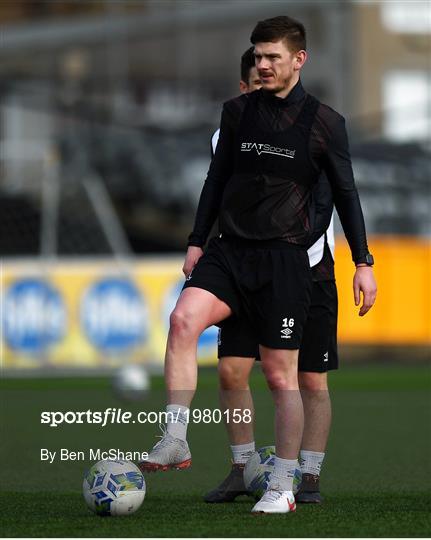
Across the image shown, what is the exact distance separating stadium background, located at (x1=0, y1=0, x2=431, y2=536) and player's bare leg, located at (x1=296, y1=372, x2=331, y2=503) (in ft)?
0.84

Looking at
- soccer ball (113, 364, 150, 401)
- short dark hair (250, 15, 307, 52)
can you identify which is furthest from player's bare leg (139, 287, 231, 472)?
soccer ball (113, 364, 150, 401)

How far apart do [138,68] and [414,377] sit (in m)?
17.5

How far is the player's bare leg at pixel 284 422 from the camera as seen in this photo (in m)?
6.69

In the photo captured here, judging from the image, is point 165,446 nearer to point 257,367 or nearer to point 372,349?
point 257,367

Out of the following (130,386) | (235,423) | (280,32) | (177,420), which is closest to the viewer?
(177,420)

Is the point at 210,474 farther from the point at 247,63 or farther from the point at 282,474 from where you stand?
the point at 247,63

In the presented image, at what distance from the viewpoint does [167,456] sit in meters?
6.33

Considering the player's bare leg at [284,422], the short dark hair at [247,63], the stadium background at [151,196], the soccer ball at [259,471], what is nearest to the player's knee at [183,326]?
the player's bare leg at [284,422]

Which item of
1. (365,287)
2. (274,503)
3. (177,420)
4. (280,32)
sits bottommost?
(274,503)

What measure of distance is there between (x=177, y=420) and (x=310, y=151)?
1301 mm

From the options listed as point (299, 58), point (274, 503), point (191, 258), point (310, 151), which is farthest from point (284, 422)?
point (299, 58)

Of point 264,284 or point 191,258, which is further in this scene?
point 191,258

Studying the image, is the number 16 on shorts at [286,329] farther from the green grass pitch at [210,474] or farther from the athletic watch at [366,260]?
the green grass pitch at [210,474]

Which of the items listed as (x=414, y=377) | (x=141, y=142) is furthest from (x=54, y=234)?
(x=414, y=377)
